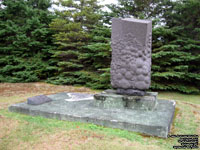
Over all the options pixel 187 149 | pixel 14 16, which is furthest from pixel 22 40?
pixel 187 149

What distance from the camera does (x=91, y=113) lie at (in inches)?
151

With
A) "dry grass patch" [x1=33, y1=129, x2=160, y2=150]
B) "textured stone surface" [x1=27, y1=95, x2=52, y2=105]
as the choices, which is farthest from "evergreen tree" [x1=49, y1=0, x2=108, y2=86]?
"dry grass patch" [x1=33, y1=129, x2=160, y2=150]

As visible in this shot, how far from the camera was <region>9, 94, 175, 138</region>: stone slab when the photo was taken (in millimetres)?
3133

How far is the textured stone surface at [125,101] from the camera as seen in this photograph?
406 centimetres

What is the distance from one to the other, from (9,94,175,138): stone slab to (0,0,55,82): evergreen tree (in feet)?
20.1

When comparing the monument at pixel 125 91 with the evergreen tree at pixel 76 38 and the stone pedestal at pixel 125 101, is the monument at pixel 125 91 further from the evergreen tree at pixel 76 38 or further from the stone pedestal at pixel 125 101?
the evergreen tree at pixel 76 38

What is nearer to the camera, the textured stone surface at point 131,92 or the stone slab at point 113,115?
the stone slab at point 113,115

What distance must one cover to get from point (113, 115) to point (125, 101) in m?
0.67

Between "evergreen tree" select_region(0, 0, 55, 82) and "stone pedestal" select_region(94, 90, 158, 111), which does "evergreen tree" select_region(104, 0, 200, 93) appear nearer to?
"stone pedestal" select_region(94, 90, 158, 111)

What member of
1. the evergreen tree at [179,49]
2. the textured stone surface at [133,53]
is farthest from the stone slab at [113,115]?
the evergreen tree at [179,49]

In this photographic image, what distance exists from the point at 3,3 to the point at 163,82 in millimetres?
10603

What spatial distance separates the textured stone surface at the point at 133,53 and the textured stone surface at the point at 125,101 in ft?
0.94

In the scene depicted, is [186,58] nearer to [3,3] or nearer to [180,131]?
[180,131]

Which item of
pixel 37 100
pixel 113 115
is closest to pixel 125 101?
pixel 113 115
